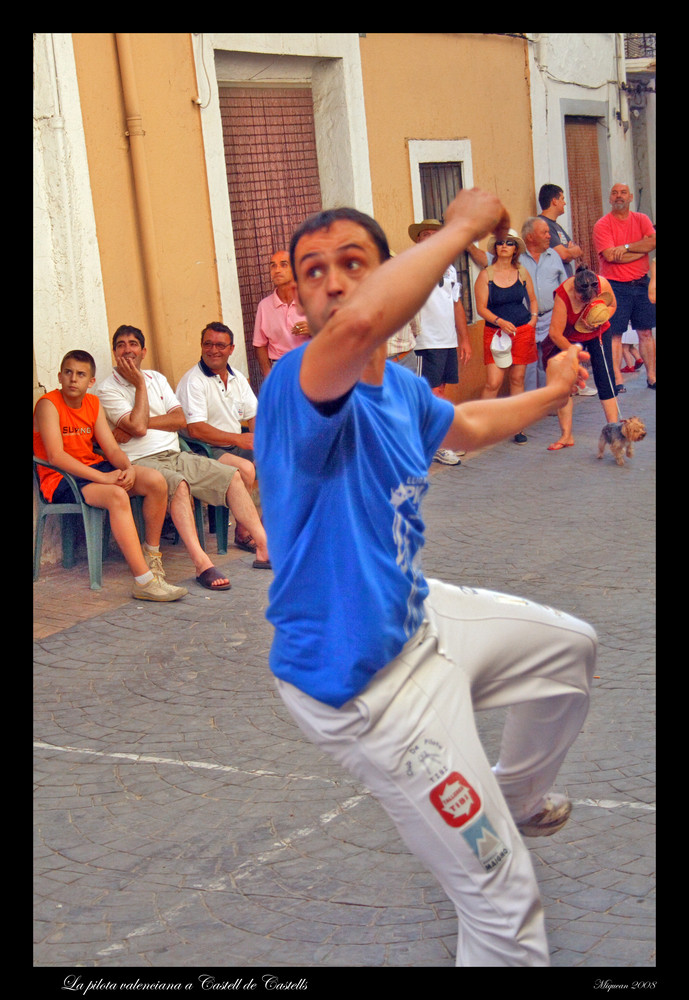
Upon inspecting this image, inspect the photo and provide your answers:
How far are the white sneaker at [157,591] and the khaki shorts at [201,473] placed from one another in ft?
2.85

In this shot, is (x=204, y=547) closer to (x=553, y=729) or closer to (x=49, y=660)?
(x=49, y=660)

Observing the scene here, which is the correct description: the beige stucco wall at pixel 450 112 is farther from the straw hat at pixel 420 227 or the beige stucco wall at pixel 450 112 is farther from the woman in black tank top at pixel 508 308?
the woman in black tank top at pixel 508 308

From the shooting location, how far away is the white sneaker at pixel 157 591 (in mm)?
7008

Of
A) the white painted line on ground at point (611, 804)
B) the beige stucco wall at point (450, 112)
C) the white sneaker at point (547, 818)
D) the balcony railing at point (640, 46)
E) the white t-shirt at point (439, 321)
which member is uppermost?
Answer: the balcony railing at point (640, 46)

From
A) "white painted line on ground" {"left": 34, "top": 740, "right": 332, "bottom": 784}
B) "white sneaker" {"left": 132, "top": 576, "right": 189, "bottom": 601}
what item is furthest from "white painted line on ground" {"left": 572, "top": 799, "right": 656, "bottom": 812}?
"white sneaker" {"left": 132, "top": 576, "right": 189, "bottom": 601}

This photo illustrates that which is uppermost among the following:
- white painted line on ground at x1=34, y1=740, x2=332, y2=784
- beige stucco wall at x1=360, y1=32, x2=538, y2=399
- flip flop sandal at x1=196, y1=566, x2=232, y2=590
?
beige stucco wall at x1=360, y1=32, x2=538, y2=399

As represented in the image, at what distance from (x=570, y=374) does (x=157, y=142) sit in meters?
6.25

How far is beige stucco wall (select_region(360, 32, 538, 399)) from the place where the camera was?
11328 mm

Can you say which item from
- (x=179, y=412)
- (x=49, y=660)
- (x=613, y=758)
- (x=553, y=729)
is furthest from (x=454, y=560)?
(x=553, y=729)

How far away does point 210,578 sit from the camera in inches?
285

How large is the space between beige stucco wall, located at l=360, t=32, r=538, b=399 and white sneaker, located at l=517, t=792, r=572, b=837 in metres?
8.68

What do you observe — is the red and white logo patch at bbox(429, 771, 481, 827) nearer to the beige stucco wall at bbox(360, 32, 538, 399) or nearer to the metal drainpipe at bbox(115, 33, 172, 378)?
the metal drainpipe at bbox(115, 33, 172, 378)

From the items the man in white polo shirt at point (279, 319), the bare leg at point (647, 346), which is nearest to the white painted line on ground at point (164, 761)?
the man in white polo shirt at point (279, 319)

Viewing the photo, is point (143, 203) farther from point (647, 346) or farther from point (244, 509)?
point (647, 346)
